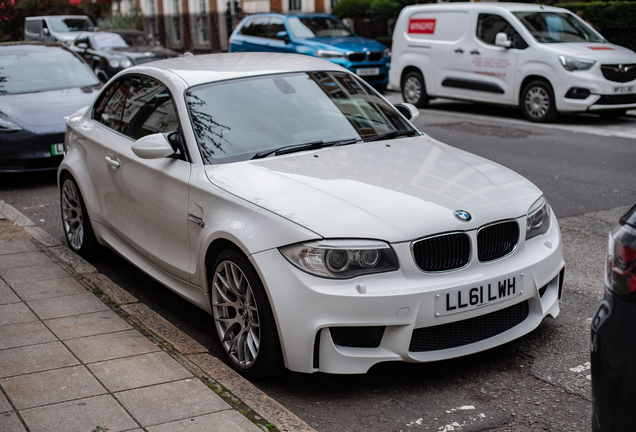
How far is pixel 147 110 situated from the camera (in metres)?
5.03

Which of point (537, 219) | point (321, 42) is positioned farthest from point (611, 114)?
point (537, 219)

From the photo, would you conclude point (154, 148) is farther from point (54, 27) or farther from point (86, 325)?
point (54, 27)

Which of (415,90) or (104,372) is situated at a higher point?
(415,90)

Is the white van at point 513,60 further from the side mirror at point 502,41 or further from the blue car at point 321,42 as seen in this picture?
the blue car at point 321,42

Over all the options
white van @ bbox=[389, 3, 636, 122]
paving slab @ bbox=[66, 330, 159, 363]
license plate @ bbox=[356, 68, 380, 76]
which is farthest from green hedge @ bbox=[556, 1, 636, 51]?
paving slab @ bbox=[66, 330, 159, 363]

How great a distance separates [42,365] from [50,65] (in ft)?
24.3

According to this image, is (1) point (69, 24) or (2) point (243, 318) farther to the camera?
(1) point (69, 24)

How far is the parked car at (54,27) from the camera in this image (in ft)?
83.3

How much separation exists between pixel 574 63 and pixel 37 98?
8.22 m

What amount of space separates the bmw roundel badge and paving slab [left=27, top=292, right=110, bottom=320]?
2279 mm

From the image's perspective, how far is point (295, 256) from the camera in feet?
11.2

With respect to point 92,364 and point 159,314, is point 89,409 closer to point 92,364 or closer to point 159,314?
point 92,364

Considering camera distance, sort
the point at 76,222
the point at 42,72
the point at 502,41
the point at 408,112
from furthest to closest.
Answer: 1. the point at 502,41
2. the point at 42,72
3. the point at 76,222
4. the point at 408,112

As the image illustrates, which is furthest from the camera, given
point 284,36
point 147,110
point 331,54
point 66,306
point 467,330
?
point 284,36
